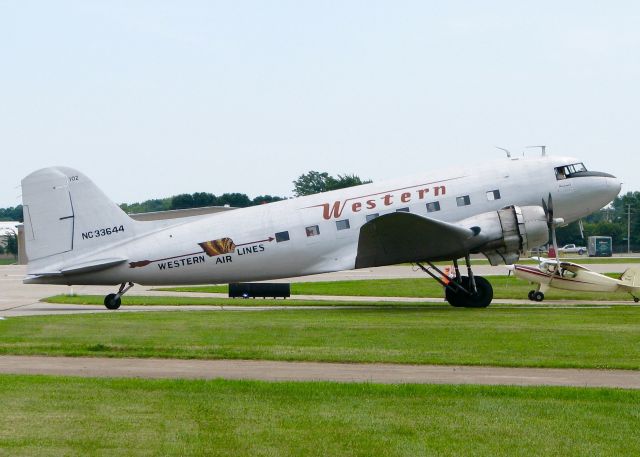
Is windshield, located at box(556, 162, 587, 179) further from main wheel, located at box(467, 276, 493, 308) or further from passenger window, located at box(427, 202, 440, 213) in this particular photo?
main wheel, located at box(467, 276, 493, 308)

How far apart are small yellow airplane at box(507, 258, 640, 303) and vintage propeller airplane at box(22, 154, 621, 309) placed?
601 centimetres

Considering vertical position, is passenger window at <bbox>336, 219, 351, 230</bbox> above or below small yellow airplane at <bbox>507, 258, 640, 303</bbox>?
above

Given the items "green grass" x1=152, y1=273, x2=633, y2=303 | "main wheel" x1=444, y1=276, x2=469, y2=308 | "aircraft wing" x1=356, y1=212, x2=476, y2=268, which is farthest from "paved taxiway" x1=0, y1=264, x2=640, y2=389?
"green grass" x1=152, y1=273, x2=633, y2=303

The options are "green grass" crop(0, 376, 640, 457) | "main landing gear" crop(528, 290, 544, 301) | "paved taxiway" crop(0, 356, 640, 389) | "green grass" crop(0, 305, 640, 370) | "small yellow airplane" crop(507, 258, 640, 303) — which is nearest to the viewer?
"green grass" crop(0, 376, 640, 457)

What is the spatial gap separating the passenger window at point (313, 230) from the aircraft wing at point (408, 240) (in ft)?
5.01

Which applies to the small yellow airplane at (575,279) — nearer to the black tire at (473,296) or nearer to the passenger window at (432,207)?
the black tire at (473,296)

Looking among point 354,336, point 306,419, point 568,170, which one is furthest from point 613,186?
point 306,419

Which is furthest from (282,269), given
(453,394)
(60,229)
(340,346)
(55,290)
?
(55,290)

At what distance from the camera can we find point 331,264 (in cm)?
3036

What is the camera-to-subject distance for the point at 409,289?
161 feet

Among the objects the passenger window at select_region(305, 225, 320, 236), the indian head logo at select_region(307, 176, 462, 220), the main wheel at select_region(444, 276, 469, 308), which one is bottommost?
the main wheel at select_region(444, 276, 469, 308)

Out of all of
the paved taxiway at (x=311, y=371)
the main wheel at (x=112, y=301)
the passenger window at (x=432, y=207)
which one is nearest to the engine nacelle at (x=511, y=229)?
the passenger window at (x=432, y=207)

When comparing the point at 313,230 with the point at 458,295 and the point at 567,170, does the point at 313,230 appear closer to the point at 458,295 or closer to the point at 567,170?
the point at 458,295

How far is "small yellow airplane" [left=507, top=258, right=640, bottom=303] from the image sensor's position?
36000 mm
